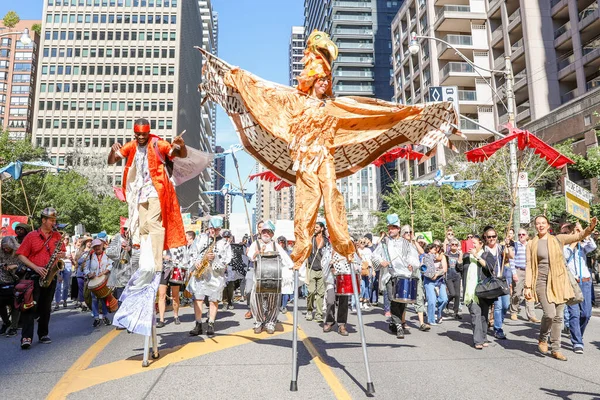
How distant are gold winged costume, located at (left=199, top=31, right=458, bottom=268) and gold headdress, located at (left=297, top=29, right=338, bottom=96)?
1 centimetres

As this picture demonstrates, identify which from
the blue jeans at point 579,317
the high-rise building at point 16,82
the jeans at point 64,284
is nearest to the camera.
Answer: the blue jeans at point 579,317

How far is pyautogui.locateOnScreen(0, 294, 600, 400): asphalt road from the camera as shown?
4.24m

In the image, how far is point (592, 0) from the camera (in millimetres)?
29531

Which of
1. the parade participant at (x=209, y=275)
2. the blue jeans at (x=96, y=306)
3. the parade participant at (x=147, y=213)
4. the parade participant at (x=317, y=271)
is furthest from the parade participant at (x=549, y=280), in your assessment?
the blue jeans at (x=96, y=306)

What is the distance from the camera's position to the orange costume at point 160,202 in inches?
209

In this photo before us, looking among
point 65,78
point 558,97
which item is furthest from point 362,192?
point 558,97

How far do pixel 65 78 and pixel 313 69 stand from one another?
8445cm

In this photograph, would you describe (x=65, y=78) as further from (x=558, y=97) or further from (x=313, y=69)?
(x=313, y=69)

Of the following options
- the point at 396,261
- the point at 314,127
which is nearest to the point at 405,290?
the point at 396,261

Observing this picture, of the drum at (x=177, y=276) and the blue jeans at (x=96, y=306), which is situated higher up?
the drum at (x=177, y=276)

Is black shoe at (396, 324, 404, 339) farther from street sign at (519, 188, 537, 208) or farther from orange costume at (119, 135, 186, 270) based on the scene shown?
street sign at (519, 188, 537, 208)

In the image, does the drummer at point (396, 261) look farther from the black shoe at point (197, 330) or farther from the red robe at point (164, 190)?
the red robe at point (164, 190)

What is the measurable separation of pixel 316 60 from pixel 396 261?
430 cm

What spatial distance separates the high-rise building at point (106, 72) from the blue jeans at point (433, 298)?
233 ft
